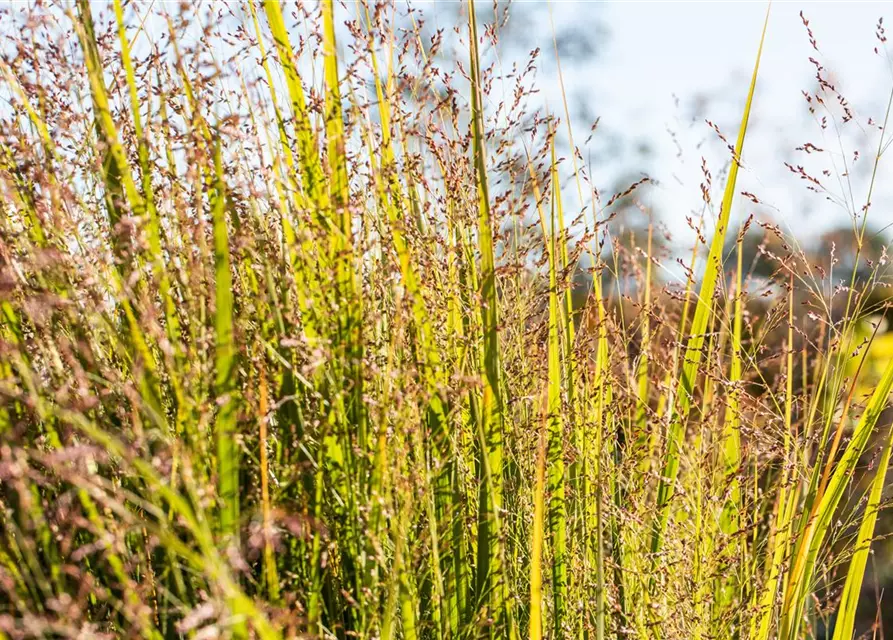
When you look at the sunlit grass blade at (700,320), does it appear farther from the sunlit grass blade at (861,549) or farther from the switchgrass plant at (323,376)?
the sunlit grass blade at (861,549)

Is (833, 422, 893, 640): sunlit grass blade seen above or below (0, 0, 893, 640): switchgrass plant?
below

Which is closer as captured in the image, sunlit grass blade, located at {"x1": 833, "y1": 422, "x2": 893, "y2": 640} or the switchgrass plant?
the switchgrass plant

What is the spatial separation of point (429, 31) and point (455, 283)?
698mm

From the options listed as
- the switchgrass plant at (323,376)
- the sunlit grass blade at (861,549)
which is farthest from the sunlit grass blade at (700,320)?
the sunlit grass blade at (861,549)

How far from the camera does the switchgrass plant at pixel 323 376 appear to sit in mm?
940

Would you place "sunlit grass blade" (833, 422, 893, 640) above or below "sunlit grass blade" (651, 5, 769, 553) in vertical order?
below

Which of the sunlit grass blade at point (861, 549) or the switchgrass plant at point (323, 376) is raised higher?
the switchgrass plant at point (323, 376)

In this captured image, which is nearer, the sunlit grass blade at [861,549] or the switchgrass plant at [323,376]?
the switchgrass plant at [323,376]

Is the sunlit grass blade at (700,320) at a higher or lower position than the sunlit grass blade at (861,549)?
higher

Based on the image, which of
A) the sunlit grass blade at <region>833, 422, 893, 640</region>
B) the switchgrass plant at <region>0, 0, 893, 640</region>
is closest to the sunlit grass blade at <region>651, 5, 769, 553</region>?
the switchgrass plant at <region>0, 0, 893, 640</region>

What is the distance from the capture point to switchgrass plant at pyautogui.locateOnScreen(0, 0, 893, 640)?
940 millimetres

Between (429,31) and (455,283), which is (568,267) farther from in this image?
(429,31)

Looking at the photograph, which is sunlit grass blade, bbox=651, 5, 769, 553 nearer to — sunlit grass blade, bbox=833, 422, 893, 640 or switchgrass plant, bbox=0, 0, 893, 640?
switchgrass plant, bbox=0, 0, 893, 640

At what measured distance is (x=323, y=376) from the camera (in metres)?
1.07
